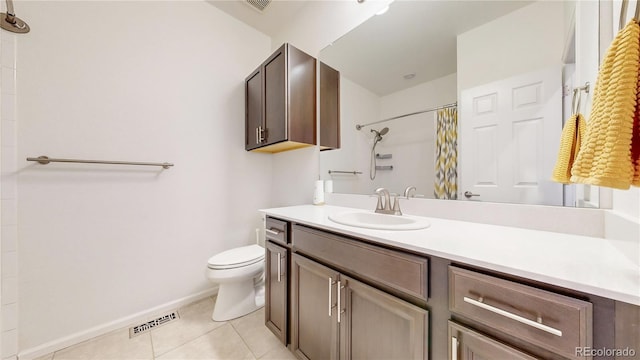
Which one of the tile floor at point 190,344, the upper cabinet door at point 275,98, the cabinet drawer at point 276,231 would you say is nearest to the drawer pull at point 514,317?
the cabinet drawer at point 276,231

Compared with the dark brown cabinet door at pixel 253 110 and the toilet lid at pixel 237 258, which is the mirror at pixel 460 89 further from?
the toilet lid at pixel 237 258

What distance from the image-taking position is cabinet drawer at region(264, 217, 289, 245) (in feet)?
4.15

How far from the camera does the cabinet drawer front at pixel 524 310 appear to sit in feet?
1.51

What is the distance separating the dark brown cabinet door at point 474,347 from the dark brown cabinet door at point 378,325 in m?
0.08

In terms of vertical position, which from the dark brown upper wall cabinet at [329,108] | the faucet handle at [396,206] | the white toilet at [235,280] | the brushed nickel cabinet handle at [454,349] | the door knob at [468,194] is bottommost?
the white toilet at [235,280]

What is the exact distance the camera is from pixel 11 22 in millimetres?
1214

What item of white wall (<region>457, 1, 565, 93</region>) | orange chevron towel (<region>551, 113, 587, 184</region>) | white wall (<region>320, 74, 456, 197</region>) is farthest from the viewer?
white wall (<region>320, 74, 456, 197</region>)

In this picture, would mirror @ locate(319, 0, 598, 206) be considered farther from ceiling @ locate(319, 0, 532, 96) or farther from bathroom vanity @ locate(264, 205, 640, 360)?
bathroom vanity @ locate(264, 205, 640, 360)

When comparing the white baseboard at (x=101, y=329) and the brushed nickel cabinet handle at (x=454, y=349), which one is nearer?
the brushed nickel cabinet handle at (x=454, y=349)

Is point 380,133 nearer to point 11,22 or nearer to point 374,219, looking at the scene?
point 374,219

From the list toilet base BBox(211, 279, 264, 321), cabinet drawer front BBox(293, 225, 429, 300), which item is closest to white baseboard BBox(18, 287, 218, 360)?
toilet base BBox(211, 279, 264, 321)

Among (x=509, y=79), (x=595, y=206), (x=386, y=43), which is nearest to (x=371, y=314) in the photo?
(x=595, y=206)

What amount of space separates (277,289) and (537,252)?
1.21 metres

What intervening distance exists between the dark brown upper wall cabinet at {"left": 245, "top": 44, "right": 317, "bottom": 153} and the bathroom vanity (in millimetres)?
796
